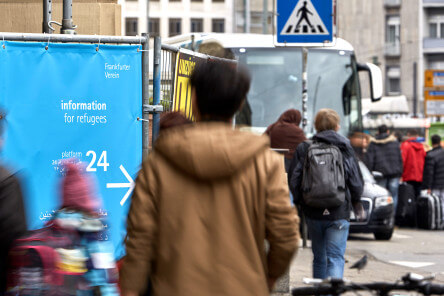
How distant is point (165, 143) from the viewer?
3672 mm

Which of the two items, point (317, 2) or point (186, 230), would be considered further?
point (317, 2)

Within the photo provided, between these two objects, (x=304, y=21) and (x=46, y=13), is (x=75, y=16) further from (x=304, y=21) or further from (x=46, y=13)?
(x=304, y=21)

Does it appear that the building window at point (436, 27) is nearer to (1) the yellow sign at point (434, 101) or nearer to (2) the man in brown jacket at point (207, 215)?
(1) the yellow sign at point (434, 101)

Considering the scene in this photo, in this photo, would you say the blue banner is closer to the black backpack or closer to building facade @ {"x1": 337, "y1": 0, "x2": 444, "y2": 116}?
the black backpack

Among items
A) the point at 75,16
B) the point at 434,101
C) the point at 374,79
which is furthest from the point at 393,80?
the point at 75,16

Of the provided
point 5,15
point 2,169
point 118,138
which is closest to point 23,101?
point 118,138

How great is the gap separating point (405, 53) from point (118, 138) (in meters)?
64.9

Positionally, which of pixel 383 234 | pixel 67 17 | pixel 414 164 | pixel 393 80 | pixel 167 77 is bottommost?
pixel 383 234

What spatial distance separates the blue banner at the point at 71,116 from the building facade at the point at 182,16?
7645 centimetres

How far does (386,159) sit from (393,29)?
53431 millimetres

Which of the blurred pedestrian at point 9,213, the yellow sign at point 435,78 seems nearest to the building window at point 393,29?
the yellow sign at point 435,78

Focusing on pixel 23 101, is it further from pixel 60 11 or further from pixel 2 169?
pixel 2 169

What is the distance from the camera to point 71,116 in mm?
7664

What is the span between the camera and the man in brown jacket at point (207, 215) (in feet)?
11.8
